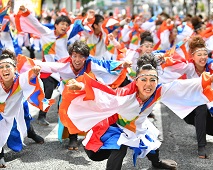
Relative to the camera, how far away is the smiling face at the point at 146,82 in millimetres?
3268

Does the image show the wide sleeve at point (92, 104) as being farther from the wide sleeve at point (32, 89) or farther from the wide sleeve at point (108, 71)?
the wide sleeve at point (108, 71)

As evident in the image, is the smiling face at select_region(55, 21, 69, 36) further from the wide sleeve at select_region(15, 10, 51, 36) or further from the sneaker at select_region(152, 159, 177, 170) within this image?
the sneaker at select_region(152, 159, 177, 170)

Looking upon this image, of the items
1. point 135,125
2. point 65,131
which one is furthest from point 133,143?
point 65,131

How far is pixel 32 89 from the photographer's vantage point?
153 inches

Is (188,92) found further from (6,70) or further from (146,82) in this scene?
(6,70)

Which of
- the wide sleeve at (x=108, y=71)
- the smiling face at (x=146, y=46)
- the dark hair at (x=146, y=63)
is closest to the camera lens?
the dark hair at (x=146, y=63)

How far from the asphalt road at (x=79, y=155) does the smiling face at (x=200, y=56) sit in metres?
Answer: 0.92

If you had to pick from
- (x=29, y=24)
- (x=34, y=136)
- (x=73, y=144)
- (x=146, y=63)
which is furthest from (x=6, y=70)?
(x=29, y=24)

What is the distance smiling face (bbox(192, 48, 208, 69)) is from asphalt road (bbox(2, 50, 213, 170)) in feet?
3.02

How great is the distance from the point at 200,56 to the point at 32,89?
5.85 ft

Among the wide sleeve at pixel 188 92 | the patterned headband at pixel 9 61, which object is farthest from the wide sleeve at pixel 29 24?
the wide sleeve at pixel 188 92

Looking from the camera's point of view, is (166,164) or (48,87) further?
(48,87)

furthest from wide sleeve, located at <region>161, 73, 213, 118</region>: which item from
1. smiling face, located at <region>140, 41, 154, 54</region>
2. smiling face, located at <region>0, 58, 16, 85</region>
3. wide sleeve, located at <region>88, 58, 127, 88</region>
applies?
smiling face, located at <region>140, 41, 154, 54</region>

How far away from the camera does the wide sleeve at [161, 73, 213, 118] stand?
3484mm
